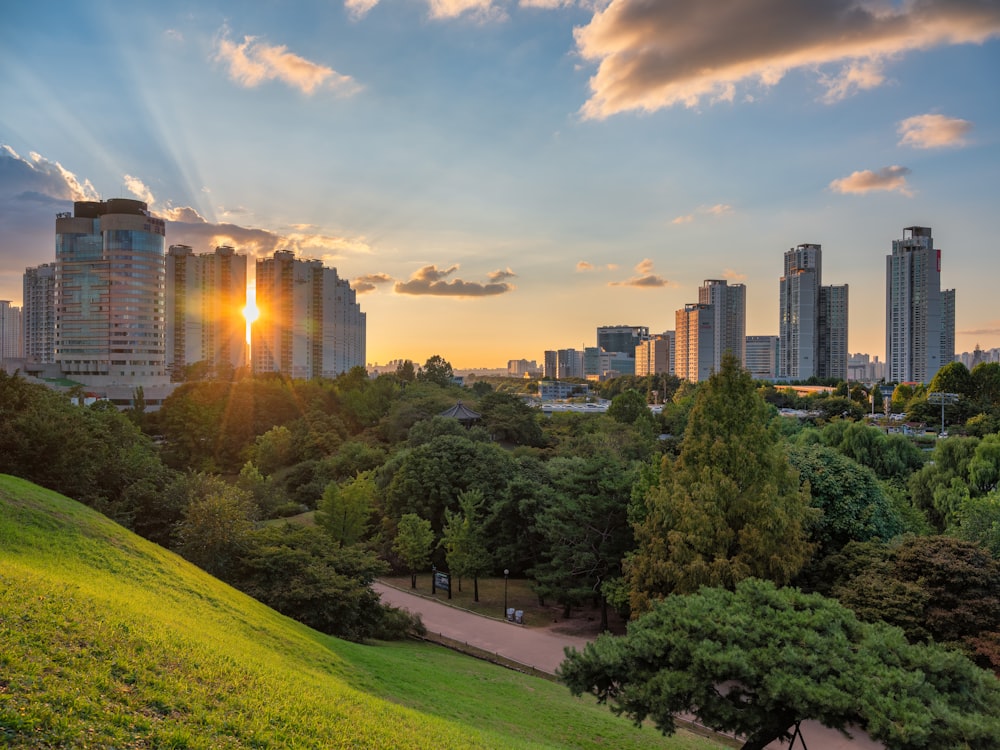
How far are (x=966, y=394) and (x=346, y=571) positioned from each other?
67.4m

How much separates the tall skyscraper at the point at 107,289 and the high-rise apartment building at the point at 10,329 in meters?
67.8

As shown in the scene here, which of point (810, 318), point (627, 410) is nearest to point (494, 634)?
point (627, 410)

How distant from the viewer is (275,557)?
1653 centimetres

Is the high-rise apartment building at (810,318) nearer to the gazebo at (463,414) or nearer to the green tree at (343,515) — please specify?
the gazebo at (463,414)

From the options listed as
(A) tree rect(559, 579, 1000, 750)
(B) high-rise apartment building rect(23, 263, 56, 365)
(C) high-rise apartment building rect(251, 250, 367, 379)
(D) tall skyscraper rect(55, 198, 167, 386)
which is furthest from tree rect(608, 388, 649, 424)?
(B) high-rise apartment building rect(23, 263, 56, 365)

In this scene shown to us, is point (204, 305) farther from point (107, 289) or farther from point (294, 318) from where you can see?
point (107, 289)

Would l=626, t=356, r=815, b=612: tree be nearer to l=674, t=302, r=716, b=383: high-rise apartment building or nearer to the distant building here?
l=674, t=302, r=716, b=383: high-rise apartment building

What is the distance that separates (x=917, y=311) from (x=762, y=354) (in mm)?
48958

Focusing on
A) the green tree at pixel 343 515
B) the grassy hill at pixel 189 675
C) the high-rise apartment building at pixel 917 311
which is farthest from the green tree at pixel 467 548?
the high-rise apartment building at pixel 917 311

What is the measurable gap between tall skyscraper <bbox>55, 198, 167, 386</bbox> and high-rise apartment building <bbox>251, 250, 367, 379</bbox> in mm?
22066

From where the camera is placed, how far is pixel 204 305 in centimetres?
8612

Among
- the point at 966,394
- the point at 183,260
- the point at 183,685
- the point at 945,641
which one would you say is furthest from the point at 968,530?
the point at 183,260

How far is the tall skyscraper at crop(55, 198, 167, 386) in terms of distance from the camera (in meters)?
63.0

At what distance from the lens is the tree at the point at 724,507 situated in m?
14.6
